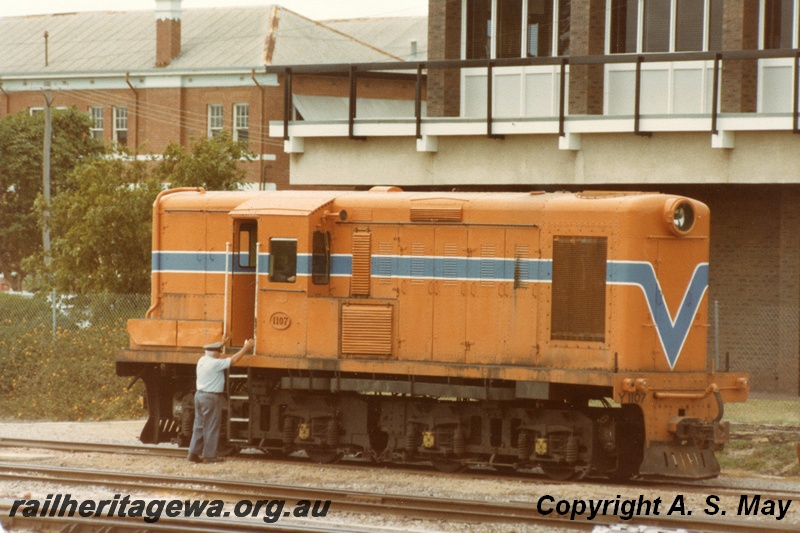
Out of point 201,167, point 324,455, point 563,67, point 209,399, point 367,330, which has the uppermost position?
point 563,67

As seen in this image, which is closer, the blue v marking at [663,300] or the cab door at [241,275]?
the blue v marking at [663,300]

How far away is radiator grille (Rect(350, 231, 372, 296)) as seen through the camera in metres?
17.1

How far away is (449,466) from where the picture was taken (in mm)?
16875

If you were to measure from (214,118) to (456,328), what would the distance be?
1424 inches

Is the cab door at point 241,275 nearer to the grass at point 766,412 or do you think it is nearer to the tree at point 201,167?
the grass at point 766,412

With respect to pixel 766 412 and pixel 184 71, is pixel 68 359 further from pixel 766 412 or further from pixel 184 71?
pixel 184 71

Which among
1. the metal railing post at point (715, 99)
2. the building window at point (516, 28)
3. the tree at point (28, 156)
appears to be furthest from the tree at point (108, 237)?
the tree at point (28, 156)

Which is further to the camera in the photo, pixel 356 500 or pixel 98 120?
pixel 98 120

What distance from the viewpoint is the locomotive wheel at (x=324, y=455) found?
17594 mm

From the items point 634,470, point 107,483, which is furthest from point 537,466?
point 107,483

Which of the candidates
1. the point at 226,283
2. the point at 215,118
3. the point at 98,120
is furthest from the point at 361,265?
the point at 98,120

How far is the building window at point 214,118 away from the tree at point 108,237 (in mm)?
20366

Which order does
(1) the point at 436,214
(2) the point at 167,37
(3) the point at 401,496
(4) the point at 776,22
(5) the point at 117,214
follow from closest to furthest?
(3) the point at 401,496 < (1) the point at 436,214 < (4) the point at 776,22 < (5) the point at 117,214 < (2) the point at 167,37

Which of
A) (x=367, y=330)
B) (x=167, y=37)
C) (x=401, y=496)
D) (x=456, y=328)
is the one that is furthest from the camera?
(x=167, y=37)
